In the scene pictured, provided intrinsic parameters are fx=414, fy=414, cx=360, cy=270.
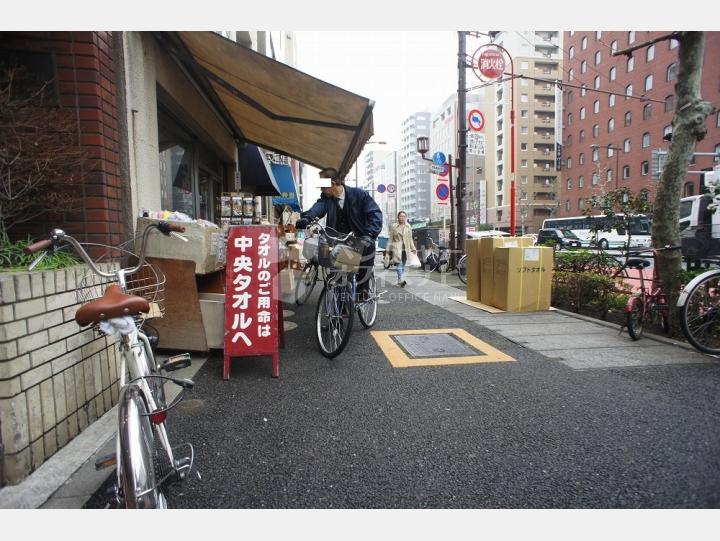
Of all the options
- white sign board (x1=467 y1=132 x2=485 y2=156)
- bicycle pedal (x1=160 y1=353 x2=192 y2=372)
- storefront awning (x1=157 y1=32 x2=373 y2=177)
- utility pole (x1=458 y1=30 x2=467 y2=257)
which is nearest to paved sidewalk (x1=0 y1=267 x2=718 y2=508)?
bicycle pedal (x1=160 y1=353 x2=192 y2=372)

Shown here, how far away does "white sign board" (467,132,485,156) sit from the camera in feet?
40.8

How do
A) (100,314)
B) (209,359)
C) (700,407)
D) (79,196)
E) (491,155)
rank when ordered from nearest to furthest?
(100,314) < (700,407) < (79,196) < (209,359) < (491,155)

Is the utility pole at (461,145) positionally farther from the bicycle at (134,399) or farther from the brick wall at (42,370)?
the bicycle at (134,399)

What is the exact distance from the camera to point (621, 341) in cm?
478

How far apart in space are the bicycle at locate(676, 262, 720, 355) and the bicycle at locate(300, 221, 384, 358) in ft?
10.8

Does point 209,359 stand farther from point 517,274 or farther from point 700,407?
point 517,274

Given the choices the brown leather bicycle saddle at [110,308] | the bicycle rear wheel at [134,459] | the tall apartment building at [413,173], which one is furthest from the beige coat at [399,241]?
the tall apartment building at [413,173]

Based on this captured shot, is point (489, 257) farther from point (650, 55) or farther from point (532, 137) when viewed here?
point (532, 137)

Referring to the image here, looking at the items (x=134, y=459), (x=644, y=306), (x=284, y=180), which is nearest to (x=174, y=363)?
(x=134, y=459)

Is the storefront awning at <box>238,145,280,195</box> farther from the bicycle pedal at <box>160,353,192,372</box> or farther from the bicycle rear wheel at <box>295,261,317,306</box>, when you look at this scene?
the bicycle pedal at <box>160,353,192,372</box>

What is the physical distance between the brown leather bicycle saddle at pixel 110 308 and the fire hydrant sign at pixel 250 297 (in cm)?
190

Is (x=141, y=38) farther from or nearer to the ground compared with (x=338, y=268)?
farther from the ground

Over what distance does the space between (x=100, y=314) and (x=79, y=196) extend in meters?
1.99

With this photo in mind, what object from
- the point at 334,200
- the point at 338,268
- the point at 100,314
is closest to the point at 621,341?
the point at 338,268
